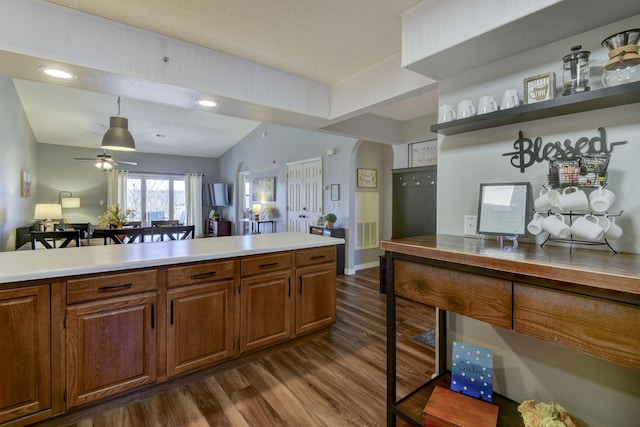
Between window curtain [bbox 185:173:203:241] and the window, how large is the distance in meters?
0.17

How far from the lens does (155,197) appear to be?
8.82m

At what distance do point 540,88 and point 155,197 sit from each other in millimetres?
Result: 9661

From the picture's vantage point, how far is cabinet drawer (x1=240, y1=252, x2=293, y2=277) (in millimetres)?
2123

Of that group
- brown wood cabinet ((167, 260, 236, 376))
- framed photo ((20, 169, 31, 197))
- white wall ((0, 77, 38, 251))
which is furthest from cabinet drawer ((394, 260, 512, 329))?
framed photo ((20, 169, 31, 197))

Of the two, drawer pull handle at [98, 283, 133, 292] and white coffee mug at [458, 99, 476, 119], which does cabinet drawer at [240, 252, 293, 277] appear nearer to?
drawer pull handle at [98, 283, 133, 292]

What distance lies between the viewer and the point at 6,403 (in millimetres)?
1414

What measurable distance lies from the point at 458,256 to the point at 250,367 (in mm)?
1802

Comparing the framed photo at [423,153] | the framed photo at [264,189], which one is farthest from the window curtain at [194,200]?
the framed photo at [423,153]

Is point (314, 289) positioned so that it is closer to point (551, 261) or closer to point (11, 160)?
point (551, 261)

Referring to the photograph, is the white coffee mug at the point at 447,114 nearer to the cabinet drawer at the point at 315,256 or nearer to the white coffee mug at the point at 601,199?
the white coffee mug at the point at 601,199

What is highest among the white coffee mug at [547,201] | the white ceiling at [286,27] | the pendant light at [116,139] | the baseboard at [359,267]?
the white ceiling at [286,27]

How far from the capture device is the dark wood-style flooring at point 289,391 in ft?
5.36

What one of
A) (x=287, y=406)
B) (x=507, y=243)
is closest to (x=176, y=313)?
(x=287, y=406)

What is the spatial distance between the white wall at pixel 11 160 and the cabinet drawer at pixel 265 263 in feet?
13.7
